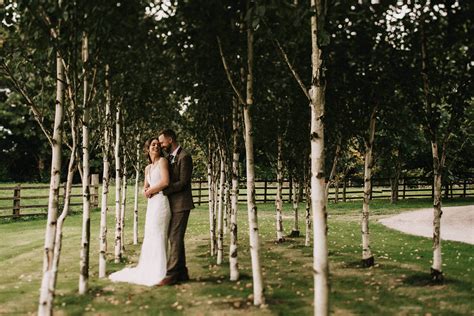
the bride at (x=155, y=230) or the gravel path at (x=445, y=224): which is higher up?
the bride at (x=155, y=230)

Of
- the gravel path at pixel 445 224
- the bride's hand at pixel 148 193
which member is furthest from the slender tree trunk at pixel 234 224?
the gravel path at pixel 445 224

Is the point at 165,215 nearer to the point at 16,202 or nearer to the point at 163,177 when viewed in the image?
the point at 163,177

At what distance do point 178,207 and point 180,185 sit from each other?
436 mm

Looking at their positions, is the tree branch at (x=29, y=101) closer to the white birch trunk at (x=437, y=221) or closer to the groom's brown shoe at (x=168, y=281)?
the groom's brown shoe at (x=168, y=281)

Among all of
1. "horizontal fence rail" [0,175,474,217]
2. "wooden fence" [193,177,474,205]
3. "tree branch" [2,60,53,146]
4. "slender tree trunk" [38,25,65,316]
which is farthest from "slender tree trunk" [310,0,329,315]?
"wooden fence" [193,177,474,205]

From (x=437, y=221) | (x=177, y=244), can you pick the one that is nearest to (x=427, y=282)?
(x=437, y=221)

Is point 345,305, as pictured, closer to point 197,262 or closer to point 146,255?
point 146,255

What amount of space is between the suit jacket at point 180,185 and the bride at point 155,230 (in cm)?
17

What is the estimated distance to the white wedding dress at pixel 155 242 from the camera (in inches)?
380

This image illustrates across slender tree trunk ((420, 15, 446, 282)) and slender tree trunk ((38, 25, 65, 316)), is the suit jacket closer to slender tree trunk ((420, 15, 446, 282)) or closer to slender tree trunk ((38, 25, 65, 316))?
slender tree trunk ((38, 25, 65, 316))

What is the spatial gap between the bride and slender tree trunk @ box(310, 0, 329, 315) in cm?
435

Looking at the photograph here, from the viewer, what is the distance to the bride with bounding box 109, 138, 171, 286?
9539 millimetres

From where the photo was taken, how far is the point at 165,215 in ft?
32.0

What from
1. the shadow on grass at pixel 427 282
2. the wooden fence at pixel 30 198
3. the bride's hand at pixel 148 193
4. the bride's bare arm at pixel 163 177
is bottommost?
the shadow on grass at pixel 427 282
